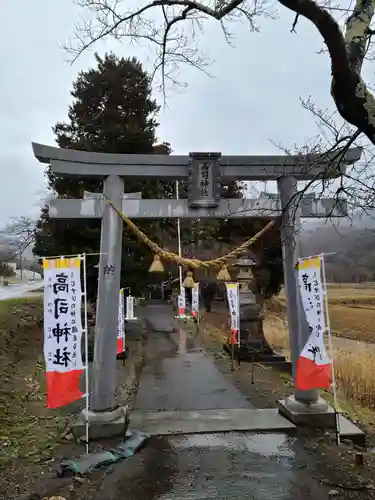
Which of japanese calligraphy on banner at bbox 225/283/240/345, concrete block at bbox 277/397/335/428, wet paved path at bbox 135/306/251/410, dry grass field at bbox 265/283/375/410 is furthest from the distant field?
concrete block at bbox 277/397/335/428

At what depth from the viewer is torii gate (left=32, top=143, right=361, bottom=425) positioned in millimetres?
6683

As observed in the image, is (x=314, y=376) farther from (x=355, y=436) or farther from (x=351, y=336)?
(x=351, y=336)

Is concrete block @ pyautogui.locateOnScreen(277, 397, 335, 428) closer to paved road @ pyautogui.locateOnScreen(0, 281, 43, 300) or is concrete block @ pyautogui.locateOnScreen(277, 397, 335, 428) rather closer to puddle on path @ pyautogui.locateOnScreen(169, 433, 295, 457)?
puddle on path @ pyautogui.locateOnScreen(169, 433, 295, 457)

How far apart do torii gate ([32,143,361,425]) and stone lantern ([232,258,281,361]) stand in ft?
23.6

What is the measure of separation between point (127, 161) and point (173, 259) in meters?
1.82

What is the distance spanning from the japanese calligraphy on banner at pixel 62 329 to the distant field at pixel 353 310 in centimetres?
2263

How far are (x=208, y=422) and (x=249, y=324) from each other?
8.27m

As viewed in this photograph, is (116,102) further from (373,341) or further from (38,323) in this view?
(373,341)

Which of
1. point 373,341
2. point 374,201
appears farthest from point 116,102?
point 373,341

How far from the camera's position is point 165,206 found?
23.3ft

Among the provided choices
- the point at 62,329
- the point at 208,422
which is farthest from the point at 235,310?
the point at 62,329

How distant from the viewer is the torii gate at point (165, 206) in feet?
21.9

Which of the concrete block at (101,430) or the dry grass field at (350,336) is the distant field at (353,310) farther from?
the concrete block at (101,430)

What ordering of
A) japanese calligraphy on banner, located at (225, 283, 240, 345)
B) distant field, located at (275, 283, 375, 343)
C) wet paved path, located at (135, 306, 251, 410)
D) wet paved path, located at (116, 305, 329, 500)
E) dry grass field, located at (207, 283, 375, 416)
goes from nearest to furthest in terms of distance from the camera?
1. wet paved path, located at (116, 305, 329, 500)
2. wet paved path, located at (135, 306, 251, 410)
3. dry grass field, located at (207, 283, 375, 416)
4. japanese calligraphy on banner, located at (225, 283, 240, 345)
5. distant field, located at (275, 283, 375, 343)
